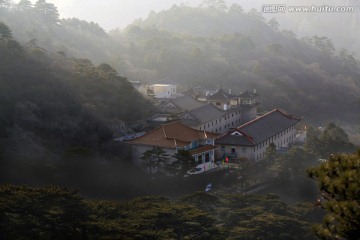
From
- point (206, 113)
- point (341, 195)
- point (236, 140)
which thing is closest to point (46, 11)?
point (206, 113)

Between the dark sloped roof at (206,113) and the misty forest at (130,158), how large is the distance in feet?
3.88

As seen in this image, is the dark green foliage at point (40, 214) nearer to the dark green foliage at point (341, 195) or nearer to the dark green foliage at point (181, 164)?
the dark green foliage at point (341, 195)

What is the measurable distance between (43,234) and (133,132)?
11534mm

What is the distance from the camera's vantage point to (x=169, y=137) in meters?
18.2

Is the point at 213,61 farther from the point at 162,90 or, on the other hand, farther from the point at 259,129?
the point at 259,129

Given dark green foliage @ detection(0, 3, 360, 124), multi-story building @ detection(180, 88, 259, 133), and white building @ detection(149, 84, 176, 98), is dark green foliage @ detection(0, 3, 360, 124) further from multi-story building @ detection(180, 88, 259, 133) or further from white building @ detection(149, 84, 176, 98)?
multi-story building @ detection(180, 88, 259, 133)

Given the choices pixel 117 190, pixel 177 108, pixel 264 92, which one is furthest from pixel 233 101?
pixel 117 190

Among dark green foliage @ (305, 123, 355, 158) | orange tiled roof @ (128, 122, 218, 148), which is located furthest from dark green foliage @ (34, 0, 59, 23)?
dark green foliage @ (305, 123, 355, 158)

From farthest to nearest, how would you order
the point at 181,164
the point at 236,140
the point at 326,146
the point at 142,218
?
1. the point at 326,146
2. the point at 236,140
3. the point at 181,164
4. the point at 142,218

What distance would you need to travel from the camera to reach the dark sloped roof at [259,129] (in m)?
20.7

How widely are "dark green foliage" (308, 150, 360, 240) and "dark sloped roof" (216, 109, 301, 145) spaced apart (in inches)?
564

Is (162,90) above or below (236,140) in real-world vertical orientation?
above

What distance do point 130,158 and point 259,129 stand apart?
6.71 metres

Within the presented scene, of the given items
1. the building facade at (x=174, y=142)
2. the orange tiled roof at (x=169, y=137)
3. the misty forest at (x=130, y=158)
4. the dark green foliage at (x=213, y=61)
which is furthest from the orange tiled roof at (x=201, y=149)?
the dark green foliage at (x=213, y=61)
